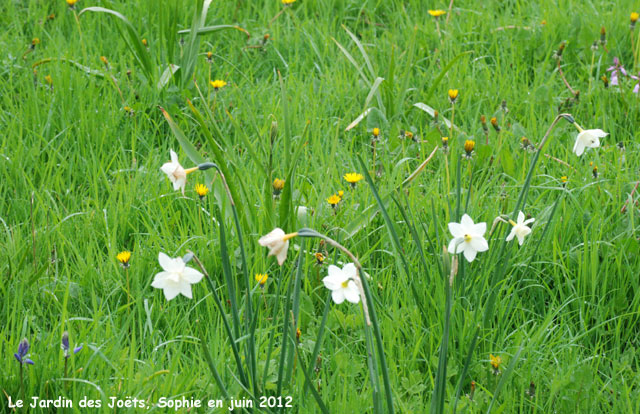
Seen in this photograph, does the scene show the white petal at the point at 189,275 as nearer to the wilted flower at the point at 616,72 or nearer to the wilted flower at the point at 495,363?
the wilted flower at the point at 495,363

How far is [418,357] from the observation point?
5.71ft

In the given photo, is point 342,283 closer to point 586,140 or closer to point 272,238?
point 272,238

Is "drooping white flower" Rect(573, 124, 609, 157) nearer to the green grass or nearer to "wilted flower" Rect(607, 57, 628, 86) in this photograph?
the green grass

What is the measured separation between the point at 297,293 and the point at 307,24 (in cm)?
228

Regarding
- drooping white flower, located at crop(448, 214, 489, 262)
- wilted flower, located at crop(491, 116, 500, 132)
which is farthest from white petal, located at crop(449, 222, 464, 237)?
wilted flower, located at crop(491, 116, 500, 132)

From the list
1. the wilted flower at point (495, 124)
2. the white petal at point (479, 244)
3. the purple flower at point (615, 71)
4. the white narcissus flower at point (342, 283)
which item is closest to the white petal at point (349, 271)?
Result: the white narcissus flower at point (342, 283)

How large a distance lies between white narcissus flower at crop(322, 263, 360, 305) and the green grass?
0.46 feet

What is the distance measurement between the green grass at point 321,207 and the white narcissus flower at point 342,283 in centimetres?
14

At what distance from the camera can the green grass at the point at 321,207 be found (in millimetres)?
1587

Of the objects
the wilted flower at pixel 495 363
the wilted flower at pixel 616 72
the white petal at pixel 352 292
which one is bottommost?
the wilted flower at pixel 495 363

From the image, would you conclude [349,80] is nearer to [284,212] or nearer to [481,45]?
[481,45]

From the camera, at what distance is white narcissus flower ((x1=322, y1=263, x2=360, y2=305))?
1160mm

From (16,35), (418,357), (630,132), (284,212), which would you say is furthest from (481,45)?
(16,35)

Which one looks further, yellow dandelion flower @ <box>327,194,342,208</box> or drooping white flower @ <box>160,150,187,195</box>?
yellow dandelion flower @ <box>327,194,342,208</box>
